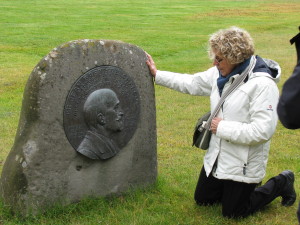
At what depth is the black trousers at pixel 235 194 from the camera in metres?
4.99

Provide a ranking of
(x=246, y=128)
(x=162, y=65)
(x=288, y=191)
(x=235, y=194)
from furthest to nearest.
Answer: (x=162, y=65), (x=288, y=191), (x=235, y=194), (x=246, y=128)

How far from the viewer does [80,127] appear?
502 cm

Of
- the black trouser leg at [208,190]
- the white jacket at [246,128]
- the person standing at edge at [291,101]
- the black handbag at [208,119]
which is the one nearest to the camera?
the person standing at edge at [291,101]

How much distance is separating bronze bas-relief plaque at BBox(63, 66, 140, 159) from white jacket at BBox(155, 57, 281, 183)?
936 mm

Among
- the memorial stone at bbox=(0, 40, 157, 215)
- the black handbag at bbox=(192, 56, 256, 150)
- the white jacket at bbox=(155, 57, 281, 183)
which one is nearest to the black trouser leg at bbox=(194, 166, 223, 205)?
the white jacket at bbox=(155, 57, 281, 183)

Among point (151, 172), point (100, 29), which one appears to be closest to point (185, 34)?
point (100, 29)

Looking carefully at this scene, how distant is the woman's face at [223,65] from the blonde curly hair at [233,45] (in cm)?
5

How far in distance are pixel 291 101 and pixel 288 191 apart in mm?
2933

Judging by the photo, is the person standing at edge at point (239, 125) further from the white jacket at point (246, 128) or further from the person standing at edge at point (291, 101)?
the person standing at edge at point (291, 101)

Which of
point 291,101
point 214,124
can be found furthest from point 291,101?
point 214,124

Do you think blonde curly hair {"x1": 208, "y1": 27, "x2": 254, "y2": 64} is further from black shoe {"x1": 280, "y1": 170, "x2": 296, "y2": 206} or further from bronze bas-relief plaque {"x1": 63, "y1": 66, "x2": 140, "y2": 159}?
black shoe {"x1": 280, "y1": 170, "x2": 296, "y2": 206}

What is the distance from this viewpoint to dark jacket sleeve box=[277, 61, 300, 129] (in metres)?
2.80

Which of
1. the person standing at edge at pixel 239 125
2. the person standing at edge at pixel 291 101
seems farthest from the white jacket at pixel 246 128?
the person standing at edge at pixel 291 101

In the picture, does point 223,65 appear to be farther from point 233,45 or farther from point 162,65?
point 162,65
